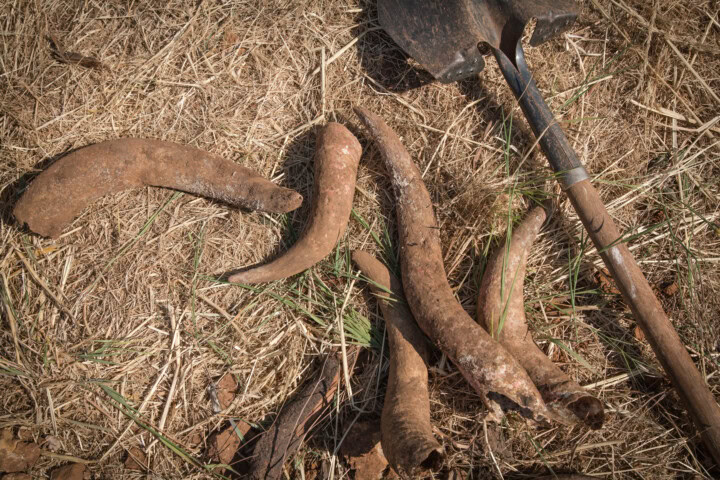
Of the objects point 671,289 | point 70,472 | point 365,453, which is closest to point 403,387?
point 365,453

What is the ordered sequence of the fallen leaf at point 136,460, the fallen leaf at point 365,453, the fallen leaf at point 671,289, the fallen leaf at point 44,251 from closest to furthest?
the fallen leaf at point 365,453, the fallen leaf at point 136,460, the fallen leaf at point 671,289, the fallen leaf at point 44,251

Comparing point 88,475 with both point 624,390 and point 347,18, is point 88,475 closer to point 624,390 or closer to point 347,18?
point 624,390

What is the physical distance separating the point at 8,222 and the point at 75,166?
1.75 feet

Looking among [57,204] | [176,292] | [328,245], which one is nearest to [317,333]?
[328,245]

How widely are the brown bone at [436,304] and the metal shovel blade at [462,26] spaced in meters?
0.44

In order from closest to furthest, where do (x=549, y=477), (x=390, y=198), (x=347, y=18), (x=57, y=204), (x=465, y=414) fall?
(x=549, y=477), (x=465, y=414), (x=57, y=204), (x=390, y=198), (x=347, y=18)

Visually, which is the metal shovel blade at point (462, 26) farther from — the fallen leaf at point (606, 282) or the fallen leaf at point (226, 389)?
the fallen leaf at point (226, 389)

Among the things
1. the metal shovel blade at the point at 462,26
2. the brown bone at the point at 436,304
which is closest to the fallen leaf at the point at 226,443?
the brown bone at the point at 436,304

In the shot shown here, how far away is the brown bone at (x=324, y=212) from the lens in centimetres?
192

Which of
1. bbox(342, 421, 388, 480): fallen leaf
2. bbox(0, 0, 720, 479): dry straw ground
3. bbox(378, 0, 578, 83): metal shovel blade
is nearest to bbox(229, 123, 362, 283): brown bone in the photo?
bbox(0, 0, 720, 479): dry straw ground

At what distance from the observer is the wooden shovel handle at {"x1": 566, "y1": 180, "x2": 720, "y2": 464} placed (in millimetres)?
1649

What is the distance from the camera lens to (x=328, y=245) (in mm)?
1948

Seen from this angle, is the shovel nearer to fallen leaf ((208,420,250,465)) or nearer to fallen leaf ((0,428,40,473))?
fallen leaf ((208,420,250,465))

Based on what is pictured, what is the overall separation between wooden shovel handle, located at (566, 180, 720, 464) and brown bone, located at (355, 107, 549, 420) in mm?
614
